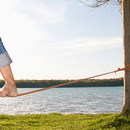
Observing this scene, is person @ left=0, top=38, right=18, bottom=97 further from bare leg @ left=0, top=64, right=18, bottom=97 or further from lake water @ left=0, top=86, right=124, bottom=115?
lake water @ left=0, top=86, right=124, bottom=115

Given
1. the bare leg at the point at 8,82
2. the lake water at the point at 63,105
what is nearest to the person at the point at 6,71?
the bare leg at the point at 8,82

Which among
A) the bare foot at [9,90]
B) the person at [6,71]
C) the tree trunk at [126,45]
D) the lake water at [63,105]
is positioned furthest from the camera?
the lake water at [63,105]

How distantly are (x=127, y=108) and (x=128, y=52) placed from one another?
189 cm

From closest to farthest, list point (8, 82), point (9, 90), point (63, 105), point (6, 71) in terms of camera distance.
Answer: point (6, 71), point (8, 82), point (9, 90), point (63, 105)

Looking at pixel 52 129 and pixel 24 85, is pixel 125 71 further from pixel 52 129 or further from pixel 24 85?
pixel 24 85

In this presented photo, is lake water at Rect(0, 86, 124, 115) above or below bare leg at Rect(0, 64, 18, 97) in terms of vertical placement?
below

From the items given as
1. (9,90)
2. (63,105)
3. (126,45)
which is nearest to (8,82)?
(9,90)

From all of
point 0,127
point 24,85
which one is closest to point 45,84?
point 24,85

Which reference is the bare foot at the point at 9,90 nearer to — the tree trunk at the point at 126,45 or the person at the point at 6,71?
the person at the point at 6,71

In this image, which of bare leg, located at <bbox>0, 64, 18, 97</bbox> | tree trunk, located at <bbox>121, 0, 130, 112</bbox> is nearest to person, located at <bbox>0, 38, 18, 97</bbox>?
bare leg, located at <bbox>0, 64, 18, 97</bbox>

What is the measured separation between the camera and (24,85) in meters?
87.7

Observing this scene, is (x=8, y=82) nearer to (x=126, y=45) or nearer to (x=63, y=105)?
(x=126, y=45)

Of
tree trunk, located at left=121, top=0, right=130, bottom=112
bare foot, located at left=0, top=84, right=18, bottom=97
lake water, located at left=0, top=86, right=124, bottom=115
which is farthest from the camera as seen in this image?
lake water, located at left=0, top=86, right=124, bottom=115

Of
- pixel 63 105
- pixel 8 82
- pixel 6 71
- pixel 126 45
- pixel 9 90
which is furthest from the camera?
pixel 63 105
